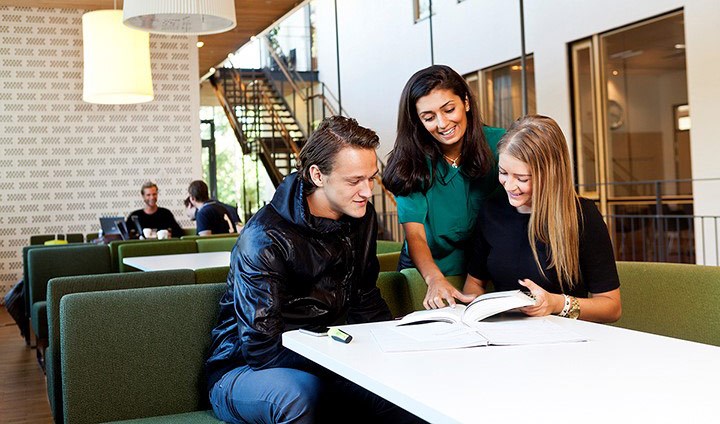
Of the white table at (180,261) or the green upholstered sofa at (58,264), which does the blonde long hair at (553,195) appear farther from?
the green upholstered sofa at (58,264)

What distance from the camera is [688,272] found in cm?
254

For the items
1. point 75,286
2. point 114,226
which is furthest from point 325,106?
point 75,286

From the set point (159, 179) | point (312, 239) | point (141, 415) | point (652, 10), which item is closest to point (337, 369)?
point (312, 239)

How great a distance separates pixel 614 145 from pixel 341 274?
740 cm

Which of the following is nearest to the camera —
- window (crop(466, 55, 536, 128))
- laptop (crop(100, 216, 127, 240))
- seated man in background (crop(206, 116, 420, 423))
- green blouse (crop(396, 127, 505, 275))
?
seated man in background (crop(206, 116, 420, 423))

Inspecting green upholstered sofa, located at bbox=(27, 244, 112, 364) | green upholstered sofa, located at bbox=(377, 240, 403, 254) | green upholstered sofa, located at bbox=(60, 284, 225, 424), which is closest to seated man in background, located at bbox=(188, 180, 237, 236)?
green upholstered sofa, located at bbox=(27, 244, 112, 364)

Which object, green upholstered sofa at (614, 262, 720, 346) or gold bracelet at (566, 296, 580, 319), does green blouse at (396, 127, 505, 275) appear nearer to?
green upholstered sofa at (614, 262, 720, 346)

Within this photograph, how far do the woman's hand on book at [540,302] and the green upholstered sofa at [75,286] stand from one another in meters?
1.52

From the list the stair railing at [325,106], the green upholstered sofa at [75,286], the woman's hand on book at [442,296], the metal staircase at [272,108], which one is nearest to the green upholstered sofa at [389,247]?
the green upholstered sofa at [75,286]

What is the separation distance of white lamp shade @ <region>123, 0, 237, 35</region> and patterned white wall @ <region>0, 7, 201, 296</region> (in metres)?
5.19

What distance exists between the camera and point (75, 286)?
3086mm

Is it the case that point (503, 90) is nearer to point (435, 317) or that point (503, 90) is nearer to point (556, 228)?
point (556, 228)

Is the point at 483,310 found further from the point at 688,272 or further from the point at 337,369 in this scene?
the point at 688,272

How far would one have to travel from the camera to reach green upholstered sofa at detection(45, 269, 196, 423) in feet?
9.52
